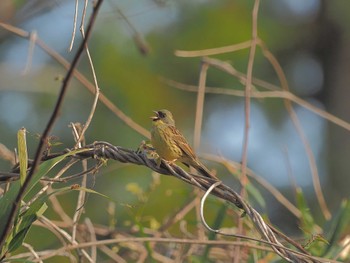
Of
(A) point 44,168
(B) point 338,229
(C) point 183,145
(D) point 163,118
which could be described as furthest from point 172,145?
(A) point 44,168

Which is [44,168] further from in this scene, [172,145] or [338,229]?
[338,229]

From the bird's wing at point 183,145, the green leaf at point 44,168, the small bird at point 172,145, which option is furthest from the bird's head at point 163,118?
the green leaf at point 44,168

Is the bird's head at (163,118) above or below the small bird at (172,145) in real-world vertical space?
above

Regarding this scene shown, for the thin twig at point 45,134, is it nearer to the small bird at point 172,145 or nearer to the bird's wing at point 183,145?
the small bird at point 172,145

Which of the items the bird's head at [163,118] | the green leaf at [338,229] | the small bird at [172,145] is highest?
the bird's head at [163,118]

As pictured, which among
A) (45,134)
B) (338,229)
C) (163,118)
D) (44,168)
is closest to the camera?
(45,134)

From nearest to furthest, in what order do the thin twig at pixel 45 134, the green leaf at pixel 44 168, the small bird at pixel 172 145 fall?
1. the thin twig at pixel 45 134
2. the green leaf at pixel 44 168
3. the small bird at pixel 172 145

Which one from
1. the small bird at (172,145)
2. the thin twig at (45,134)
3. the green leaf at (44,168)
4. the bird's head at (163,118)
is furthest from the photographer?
the bird's head at (163,118)

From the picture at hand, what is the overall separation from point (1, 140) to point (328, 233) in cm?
409

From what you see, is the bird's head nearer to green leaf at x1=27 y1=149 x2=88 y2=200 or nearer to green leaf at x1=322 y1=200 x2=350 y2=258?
green leaf at x1=322 y1=200 x2=350 y2=258

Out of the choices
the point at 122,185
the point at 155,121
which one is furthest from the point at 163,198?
the point at 155,121

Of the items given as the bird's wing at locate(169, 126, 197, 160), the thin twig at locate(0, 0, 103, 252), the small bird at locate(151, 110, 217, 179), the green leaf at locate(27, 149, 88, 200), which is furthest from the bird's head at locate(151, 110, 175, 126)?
the thin twig at locate(0, 0, 103, 252)

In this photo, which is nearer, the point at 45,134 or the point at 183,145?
the point at 45,134

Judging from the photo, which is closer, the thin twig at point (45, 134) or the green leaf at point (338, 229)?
the thin twig at point (45, 134)
